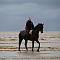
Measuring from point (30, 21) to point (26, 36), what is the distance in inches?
46.9

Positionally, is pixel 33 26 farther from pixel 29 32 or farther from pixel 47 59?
pixel 47 59

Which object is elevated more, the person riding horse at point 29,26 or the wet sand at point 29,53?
the person riding horse at point 29,26

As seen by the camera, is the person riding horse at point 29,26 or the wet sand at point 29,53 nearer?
the wet sand at point 29,53

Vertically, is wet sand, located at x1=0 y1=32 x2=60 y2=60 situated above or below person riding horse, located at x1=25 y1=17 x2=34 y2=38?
below

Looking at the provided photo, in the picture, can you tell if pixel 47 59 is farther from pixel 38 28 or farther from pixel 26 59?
pixel 38 28

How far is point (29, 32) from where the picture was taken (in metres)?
18.5

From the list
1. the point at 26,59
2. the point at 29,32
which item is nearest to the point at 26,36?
the point at 29,32

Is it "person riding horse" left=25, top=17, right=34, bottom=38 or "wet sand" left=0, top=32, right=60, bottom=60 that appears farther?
"person riding horse" left=25, top=17, right=34, bottom=38

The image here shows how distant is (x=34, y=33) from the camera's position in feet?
60.3

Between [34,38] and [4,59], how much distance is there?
5.43 metres

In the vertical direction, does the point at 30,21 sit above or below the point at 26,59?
above

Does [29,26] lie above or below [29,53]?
above

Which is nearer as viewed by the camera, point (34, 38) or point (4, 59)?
point (4, 59)

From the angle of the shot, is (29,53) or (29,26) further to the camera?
(29,26)
